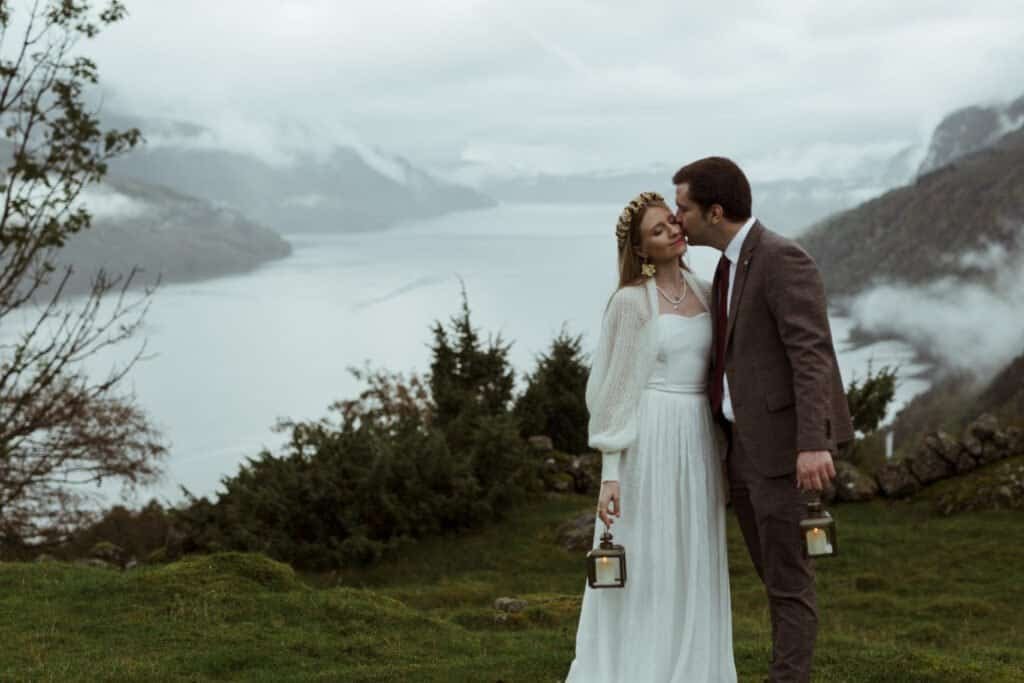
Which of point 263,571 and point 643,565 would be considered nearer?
point 643,565

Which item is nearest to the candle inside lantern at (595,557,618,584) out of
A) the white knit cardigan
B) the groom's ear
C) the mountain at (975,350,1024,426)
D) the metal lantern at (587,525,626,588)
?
the metal lantern at (587,525,626,588)

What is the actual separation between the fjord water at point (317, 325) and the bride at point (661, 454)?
4682 centimetres

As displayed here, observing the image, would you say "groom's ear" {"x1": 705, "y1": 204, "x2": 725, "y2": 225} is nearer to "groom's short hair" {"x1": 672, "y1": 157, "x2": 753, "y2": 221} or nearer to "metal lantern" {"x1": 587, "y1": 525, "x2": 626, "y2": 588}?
"groom's short hair" {"x1": 672, "y1": 157, "x2": 753, "y2": 221}

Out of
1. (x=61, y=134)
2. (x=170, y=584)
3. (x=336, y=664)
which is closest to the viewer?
(x=336, y=664)

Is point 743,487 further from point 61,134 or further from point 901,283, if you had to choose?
point 901,283

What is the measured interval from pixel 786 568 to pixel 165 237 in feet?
458

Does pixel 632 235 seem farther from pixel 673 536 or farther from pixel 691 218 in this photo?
pixel 673 536

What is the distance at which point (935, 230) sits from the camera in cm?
7700

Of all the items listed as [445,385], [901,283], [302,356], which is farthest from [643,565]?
[302,356]

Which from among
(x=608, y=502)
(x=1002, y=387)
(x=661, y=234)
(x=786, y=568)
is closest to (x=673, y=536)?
(x=608, y=502)

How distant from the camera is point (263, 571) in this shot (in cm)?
918

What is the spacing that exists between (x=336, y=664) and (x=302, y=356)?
91.1 metres

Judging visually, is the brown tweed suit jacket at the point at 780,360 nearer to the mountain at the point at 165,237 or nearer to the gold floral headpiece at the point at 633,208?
the gold floral headpiece at the point at 633,208

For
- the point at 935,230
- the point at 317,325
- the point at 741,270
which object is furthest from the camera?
the point at 317,325
